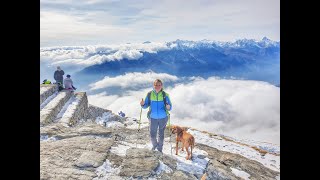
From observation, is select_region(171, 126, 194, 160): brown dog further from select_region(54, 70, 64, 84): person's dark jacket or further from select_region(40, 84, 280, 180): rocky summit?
select_region(54, 70, 64, 84): person's dark jacket

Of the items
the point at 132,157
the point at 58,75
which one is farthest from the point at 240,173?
the point at 58,75

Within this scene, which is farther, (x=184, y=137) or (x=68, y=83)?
(x=68, y=83)

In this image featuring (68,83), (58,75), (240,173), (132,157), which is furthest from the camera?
(58,75)

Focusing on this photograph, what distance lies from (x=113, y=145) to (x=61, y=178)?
77.2 inches

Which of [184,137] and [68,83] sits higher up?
[68,83]

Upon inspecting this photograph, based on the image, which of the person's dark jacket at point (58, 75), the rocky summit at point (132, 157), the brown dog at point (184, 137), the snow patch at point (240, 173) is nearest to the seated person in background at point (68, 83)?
the person's dark jacket at point (58, 75)

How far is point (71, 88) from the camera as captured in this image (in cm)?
1477

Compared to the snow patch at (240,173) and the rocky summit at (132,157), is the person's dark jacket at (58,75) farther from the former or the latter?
the snow patch at (240,173)

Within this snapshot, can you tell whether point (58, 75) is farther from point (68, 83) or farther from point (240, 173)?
point (240, 173)

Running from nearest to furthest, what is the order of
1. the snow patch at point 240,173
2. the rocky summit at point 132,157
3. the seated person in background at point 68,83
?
the rocky summit at point 132,157 → the snow patch at point 240,173 → the seated person in background at point 68,83
